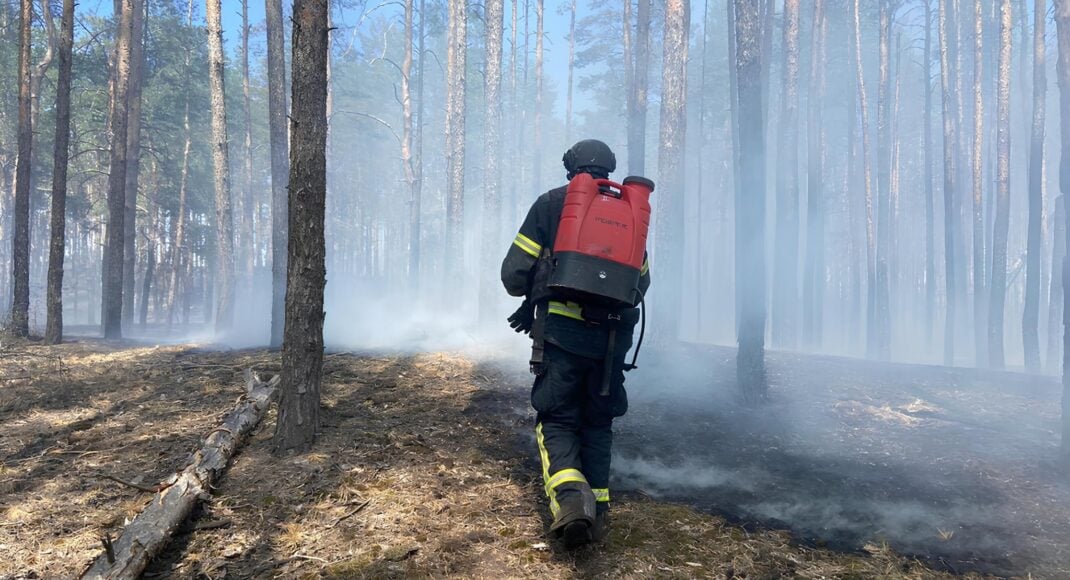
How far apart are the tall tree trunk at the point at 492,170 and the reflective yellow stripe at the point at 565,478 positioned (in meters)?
11.1

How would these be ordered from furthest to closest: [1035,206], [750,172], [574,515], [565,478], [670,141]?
[1035,206] < [670,141] < [750,172] < [565,478] < [574,515]

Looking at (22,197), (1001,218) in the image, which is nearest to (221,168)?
(22,197)

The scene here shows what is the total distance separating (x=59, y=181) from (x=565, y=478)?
45.2 feet

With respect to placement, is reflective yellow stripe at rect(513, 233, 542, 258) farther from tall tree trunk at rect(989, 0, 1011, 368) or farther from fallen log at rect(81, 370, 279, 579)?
tall tree trunk at rect(989, 0, 1011, 368)

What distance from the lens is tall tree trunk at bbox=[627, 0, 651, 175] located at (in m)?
12.6

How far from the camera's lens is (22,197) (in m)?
11.5

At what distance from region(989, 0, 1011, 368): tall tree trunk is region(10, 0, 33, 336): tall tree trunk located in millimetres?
24876

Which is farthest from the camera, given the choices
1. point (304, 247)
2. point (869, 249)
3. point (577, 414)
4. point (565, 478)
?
point (869, 249)

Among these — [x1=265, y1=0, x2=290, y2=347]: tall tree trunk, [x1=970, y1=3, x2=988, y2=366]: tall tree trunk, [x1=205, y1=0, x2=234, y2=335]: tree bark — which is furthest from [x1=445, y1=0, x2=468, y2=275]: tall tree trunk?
[x1=970, y1=3, x2=988, y2=366]: tall tree trunk

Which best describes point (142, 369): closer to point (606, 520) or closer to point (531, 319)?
point (531, 319)

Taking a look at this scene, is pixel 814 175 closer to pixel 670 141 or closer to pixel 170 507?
pixel 670 141

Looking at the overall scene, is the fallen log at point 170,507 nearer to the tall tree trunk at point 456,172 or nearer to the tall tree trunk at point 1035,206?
the tall tree trunk at point 456,172

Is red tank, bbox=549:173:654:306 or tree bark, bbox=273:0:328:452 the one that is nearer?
red tank, bbox=549:173:654:306

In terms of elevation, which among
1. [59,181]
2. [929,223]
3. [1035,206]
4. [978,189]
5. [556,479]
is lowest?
[556,479]
